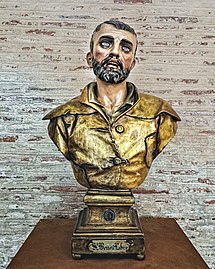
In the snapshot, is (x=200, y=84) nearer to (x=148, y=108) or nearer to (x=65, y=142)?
(x=148, y=108)

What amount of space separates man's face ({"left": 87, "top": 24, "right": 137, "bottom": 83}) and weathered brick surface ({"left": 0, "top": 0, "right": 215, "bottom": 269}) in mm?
727

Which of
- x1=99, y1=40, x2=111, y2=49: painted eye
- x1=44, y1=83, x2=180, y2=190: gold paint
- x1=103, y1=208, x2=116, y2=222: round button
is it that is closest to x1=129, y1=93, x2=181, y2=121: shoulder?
x1=44, y1=83, x2=180, y2=190: gold paint

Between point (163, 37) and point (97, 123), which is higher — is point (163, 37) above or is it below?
above

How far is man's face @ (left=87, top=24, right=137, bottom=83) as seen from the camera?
130 cm

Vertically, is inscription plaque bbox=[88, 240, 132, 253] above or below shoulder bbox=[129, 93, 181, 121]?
below

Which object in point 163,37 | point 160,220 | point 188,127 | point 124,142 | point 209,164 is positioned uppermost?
point 163,37

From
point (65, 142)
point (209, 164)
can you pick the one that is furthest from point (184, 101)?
point (65, 142)

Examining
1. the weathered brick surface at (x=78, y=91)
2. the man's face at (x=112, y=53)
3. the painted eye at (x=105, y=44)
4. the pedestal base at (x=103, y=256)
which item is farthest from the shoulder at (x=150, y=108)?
the weathered brick surface at (x=78, y=91)

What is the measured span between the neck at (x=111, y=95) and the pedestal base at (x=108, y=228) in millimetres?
286

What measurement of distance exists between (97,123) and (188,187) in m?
0.91

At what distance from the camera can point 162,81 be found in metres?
2.06

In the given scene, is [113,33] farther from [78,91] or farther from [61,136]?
[78,91]

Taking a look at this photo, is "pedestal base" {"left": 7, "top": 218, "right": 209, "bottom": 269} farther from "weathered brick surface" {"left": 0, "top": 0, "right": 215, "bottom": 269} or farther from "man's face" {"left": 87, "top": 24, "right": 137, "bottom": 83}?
"man's face" {"left": 87, "top": 24, "right": 137, "bottom": 83}

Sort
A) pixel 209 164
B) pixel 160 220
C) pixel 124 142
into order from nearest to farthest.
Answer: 1. pixel 124 142
2. pixel 160 220
3. pixel 209 164
